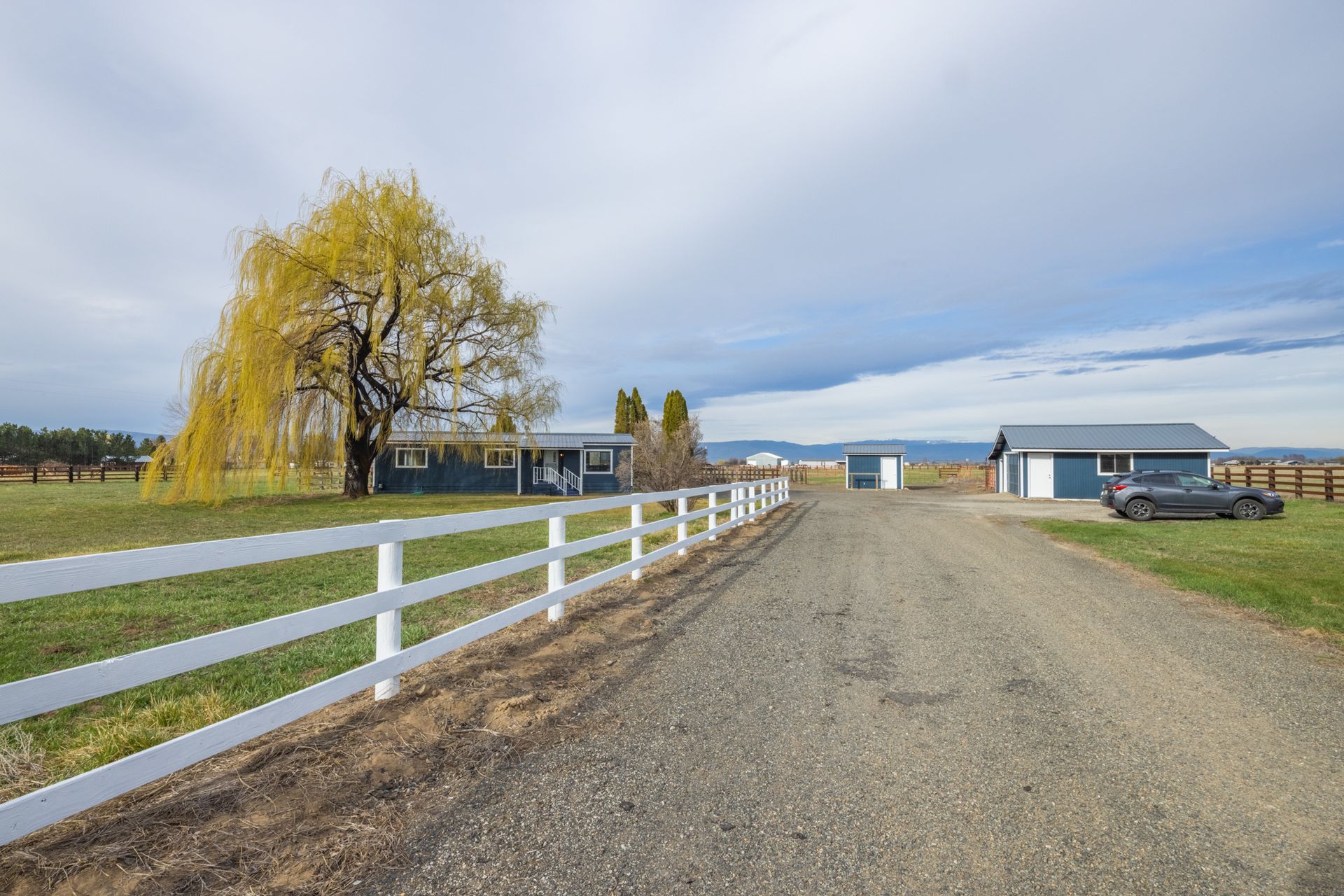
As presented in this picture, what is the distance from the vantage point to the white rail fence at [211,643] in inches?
82.1

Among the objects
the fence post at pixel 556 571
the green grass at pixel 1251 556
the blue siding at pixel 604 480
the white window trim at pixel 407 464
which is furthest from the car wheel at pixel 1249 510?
the white window trim at pixel 407 464

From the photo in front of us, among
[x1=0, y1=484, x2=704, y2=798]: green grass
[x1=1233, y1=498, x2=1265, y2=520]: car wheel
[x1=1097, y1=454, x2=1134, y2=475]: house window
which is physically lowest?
[x1=0, y1=484, x2=704, y2=798]: green grass

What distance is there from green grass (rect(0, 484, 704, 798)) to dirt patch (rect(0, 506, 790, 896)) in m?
0.73

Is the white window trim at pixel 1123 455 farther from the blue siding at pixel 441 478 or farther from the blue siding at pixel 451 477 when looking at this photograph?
the blue siding at pixel 441 478

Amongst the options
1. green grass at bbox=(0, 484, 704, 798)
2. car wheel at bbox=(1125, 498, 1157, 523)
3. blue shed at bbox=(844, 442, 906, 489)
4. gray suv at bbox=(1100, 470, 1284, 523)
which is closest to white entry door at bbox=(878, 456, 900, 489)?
blue shed at bbox=(844, 442, 906, 489)

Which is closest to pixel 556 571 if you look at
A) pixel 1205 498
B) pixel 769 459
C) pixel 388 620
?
pixel 388 620

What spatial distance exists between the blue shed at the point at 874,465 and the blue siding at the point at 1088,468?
12310 mm

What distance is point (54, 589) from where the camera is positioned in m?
2.17

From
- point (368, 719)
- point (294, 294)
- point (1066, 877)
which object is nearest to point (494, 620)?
point (368, 719)

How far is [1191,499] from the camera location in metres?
16.6

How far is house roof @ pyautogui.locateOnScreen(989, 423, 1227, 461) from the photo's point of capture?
93.1 ft

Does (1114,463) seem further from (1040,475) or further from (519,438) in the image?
(519,438)

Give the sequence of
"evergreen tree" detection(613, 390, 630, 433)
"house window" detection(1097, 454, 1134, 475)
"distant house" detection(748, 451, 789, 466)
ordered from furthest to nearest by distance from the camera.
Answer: "distant house" detection(748, 451, 789, 466) → "evergreen tree" detection(613, 390, 630, 433) → "house window" detection(1097, 454, 1134, 475)

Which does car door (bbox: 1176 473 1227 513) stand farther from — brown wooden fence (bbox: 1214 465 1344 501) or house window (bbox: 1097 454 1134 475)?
house window (bbox: 1097 454 1134 475)
